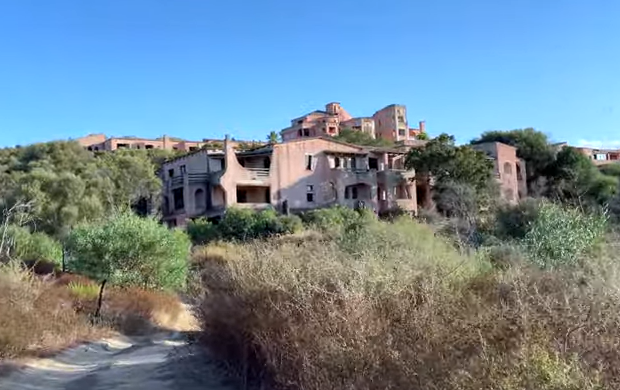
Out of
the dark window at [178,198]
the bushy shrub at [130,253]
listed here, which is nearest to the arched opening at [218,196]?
the dark window at [178,198]

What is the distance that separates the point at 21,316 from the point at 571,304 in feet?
43.2

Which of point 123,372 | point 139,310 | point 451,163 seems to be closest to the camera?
point 123,372

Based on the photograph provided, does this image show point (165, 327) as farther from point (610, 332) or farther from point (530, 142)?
point (530, 142)

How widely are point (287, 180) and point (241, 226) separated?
425 inches

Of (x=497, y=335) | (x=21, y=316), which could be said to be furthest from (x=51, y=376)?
(x=497, y=335)

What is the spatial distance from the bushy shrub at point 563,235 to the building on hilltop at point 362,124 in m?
85.1

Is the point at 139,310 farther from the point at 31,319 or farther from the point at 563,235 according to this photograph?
the point at 563,235

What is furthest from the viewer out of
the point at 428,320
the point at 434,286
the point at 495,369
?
the point at 434,286

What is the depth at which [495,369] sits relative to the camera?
4871mm

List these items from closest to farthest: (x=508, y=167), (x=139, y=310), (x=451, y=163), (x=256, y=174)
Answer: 1. (x=139, y=310)
2. (x=451, y=163)
3. (x=256, y=174)
4. (x=508, y=167)

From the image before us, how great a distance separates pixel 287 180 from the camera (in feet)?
182

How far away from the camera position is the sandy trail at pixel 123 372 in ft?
38.3

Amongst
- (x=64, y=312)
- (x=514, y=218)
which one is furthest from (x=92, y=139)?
(x=64, y=312)

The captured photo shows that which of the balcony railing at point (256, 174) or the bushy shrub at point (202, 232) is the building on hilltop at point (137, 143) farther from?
the bushy shrub at point (202, 232)
